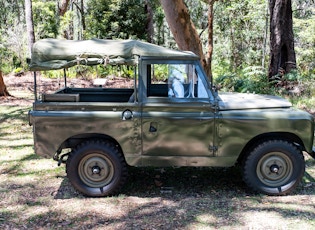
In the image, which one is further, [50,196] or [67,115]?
[50,196]

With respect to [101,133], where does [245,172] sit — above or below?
below

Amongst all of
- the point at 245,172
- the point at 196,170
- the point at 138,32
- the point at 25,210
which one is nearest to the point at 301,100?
the point at 196,170

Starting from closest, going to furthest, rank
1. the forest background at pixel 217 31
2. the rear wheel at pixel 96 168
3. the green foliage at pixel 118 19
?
1. the rear wheel at pixel 96 168
2. the forest background at pixel 217 31
3. the green foliage at pixel 118 19

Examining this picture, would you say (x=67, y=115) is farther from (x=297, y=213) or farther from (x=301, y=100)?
(x=301, y=100)

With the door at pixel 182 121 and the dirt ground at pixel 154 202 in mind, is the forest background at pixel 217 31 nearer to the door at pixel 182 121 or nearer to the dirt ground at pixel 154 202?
the dirt ground at pixel 154 202

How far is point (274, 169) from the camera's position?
504cm

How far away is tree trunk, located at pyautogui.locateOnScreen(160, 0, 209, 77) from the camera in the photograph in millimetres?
9633

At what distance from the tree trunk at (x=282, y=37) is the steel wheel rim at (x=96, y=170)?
31.0 ft

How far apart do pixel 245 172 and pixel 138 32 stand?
16307 millimetres

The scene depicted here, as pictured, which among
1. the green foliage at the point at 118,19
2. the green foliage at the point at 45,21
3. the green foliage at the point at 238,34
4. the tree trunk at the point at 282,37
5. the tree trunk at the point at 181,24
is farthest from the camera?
the green foliage at the point at 45,21

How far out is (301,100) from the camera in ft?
36.0

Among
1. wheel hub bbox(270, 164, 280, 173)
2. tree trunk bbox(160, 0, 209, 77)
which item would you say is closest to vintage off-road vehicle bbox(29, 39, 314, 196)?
wheel hub bbox(270, 164, 280, 173)

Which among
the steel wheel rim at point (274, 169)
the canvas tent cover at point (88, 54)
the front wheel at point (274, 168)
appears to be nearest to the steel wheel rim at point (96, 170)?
the canvas tent cover at point (88, 54)

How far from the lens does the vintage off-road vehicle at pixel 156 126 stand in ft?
15.9
